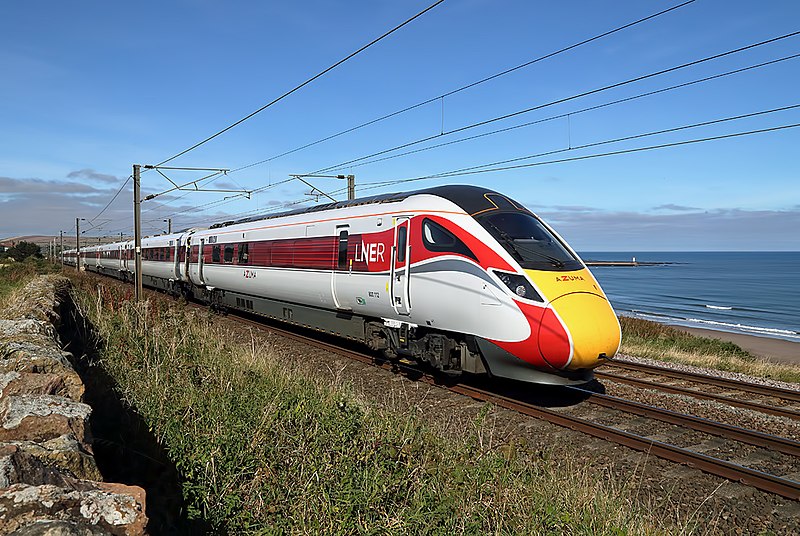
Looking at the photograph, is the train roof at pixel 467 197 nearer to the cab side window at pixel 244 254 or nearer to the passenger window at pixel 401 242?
the passenger window at pixel 401 242

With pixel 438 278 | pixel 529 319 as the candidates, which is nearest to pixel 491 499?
pixel 529 319

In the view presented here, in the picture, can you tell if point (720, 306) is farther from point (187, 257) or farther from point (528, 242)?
point (528, 242)

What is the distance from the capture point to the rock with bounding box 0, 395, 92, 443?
4.01 metres

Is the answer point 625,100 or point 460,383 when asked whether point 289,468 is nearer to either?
point 460,383

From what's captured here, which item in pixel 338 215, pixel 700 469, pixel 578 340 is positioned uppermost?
pixel 338 215

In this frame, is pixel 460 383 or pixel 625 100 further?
pixel 625 100

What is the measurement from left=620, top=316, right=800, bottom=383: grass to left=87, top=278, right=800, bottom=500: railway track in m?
8.56

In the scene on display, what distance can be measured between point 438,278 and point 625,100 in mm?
6848

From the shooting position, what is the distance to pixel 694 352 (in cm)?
2217

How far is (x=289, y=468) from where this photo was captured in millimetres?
5461

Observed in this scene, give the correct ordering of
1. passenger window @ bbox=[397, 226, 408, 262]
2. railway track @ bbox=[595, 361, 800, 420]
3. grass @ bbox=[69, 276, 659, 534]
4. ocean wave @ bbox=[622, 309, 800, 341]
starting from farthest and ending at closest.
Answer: ocean wave @ bbox=[622, 309, 800, 341] → passenger window @ bbox=[397, 226, 408, 262] → railway track @ bbox=[595, 361, 800, 420] → grass @ bbox=[69, 276, 659, 534]

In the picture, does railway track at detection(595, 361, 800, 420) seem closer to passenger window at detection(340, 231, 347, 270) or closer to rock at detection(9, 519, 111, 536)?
passenger window at detection(340, 231, 347, 270)

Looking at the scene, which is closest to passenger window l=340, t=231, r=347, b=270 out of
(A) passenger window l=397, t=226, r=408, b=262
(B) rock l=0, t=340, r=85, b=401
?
(A) passenger window l=397, t=226, r=408, b=262

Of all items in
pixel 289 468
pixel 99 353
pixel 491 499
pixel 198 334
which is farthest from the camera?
pixel 198 334
